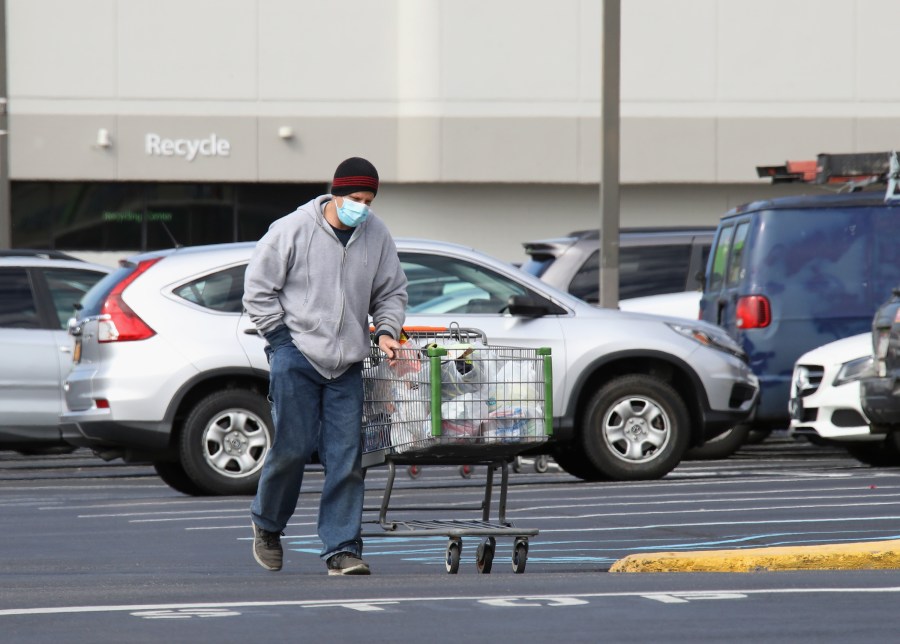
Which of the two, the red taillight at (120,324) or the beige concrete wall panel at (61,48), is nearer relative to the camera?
the red taillight at (120,324)

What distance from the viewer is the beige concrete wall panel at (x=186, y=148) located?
1180 inches

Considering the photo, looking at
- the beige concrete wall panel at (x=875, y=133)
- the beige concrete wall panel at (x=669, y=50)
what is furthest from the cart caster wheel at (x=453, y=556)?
the beige concrete wall panel at (x=875, y=133)

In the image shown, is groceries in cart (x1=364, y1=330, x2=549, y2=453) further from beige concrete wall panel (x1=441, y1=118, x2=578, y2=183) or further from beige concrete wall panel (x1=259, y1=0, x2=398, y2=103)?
beige concrete wall panel (x1=259, y1=0, x2=398, y2=103)

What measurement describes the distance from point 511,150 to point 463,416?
75.8 ft

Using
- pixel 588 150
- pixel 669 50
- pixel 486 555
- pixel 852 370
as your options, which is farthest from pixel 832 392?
pixel 669 50

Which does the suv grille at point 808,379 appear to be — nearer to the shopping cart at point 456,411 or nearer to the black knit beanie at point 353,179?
the shopping cart at point 456,411

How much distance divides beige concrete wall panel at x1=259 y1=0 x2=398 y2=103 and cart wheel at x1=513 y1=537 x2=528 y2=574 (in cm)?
2297

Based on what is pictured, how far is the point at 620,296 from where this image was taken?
17.0 meters

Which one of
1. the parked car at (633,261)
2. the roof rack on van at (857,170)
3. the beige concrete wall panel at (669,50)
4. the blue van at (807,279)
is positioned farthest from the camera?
the beige concrete wall panel at (669,50)

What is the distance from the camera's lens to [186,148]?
1185 inches

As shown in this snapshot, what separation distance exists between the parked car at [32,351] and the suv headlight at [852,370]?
5.52 meters

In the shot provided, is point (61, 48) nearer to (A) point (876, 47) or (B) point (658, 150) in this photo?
(B) point (658, 150)

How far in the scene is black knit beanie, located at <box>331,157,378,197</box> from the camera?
24.9 ft

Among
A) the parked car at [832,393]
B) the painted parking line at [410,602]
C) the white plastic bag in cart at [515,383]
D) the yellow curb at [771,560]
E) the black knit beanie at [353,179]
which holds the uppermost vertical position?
the black knit beanie at [353,179]
